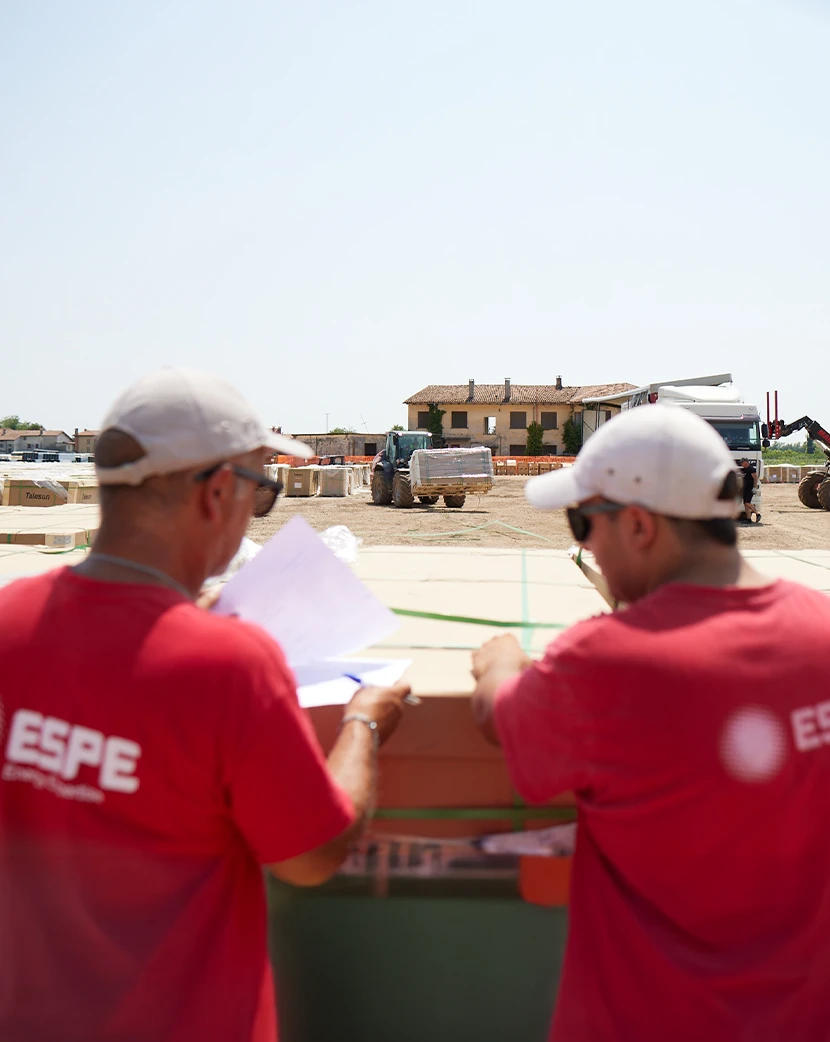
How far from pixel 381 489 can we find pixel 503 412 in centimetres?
3305

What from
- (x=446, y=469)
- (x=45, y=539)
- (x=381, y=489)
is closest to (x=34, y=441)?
(x=381, y=489)

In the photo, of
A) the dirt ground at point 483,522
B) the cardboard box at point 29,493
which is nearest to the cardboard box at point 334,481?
the dirt ground at point 483,522

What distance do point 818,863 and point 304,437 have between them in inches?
2037

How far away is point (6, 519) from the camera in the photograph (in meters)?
6.60

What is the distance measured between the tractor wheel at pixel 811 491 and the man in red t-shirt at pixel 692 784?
25689 millimetres

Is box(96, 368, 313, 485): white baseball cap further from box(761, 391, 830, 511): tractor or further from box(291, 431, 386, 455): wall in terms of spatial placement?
box(291, 431, 386, 455): wall

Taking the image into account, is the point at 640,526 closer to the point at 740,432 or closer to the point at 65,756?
the point at 65,756

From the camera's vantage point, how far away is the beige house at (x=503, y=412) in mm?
57406

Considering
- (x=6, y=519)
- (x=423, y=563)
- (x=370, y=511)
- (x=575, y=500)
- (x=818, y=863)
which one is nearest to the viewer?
(x=818, y=863)

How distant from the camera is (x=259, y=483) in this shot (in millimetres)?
1502

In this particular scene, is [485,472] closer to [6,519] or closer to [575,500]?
[6,519]

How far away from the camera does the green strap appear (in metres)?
2.52

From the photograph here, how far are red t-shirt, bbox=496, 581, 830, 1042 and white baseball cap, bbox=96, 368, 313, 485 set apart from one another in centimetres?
57

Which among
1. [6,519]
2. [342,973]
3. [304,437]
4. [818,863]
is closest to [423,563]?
[342,973]
